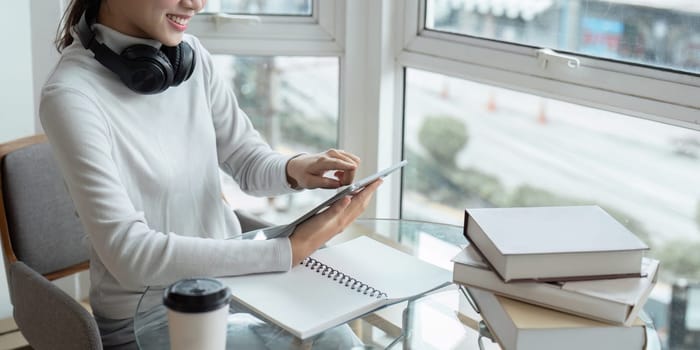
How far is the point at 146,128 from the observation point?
1534mm

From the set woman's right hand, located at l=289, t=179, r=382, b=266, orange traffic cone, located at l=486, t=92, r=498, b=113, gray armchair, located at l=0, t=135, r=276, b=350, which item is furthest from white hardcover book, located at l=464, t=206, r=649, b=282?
orange traffic cone, located at l=486, t=92, r=498, b=113

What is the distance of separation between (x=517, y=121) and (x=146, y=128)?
3.19 feet

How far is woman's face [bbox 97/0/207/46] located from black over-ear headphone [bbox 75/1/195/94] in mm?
26

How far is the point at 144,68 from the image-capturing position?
Answer: 1.46 meters

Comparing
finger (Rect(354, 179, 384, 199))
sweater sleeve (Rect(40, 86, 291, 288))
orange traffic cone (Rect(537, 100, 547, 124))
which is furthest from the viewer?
orange traffic cone (Rect(537, 100, 547, 124))

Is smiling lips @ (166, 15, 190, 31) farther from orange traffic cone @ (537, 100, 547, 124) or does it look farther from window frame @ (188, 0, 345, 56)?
orange traffic cone @ (537, 100, 547, 124)

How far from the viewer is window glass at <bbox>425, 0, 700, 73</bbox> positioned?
5.51 feet

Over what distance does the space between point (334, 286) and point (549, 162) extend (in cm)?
92

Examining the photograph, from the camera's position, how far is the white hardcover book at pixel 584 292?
3.69 ft

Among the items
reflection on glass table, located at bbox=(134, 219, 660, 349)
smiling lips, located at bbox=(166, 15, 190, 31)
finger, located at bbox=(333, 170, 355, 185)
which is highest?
smiling lips, located at bbox=(166, 15, 190, 31)

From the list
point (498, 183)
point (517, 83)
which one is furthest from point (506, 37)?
point (498, 183)

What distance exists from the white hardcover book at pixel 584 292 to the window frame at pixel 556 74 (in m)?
0.56

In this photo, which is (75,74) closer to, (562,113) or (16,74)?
(16,74)

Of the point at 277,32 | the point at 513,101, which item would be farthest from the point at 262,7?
the point at 513,101
